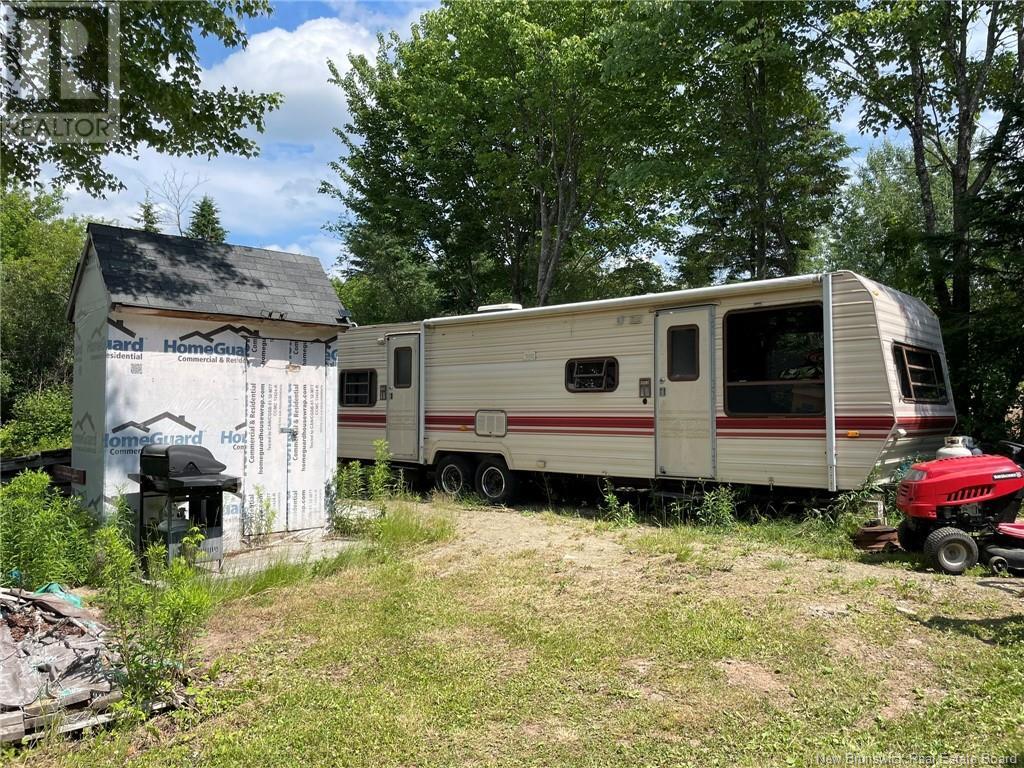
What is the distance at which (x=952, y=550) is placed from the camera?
608 cm

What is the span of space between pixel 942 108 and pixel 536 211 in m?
10.8

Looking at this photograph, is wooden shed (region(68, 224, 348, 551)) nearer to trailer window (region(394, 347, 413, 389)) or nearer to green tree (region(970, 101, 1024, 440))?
trailer window (region(394, 347, 413, 389))

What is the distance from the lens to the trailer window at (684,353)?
894 centimetres

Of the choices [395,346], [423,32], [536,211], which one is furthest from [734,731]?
[423,32]

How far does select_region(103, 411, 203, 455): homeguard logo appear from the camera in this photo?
6.66 m

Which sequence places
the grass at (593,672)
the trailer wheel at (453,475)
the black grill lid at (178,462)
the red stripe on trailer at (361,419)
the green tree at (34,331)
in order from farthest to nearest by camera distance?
the green tree at (34,331) < the red stripe on trailer at (361,419) < the trailer wheel at (453,475) < the black grill lid at (178,462) < the grass at (593,672)

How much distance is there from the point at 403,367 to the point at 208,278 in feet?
15.4

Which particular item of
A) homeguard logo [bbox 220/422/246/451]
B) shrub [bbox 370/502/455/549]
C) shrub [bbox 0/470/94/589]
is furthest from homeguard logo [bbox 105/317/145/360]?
shrub [bbox 370/502/455/549]

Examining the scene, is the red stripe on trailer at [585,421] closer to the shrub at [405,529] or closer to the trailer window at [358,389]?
the shrub at [405,529]

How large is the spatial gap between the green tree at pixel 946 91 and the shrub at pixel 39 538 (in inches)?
455

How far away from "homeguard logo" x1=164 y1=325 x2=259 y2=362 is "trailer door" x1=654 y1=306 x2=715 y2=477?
4903 mm

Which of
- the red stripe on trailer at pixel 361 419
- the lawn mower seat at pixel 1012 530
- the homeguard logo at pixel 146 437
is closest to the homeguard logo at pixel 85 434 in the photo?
the homeguard logo at pixel 146 437

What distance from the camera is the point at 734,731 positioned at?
3.48m
